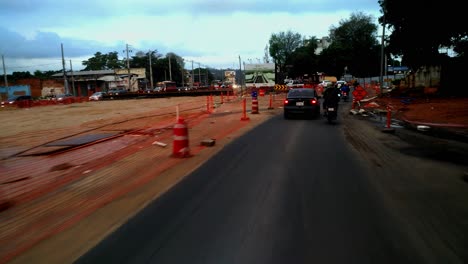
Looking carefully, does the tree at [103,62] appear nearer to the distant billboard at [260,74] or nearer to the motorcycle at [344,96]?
the distant billboard at [260,74]

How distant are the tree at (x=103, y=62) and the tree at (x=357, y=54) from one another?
7287 centimetres

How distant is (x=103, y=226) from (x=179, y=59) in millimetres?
143433

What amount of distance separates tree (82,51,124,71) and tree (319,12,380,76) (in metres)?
72.9

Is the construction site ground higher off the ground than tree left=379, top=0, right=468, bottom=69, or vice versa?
tree left=379, top=0, right=468, bottom=69

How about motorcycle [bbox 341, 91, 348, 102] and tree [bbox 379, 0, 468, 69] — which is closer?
tree [bbox 379, 0, 468, 69]

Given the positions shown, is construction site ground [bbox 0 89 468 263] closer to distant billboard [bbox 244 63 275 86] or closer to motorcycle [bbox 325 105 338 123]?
motorcycle [bbox 325 105 338 123]

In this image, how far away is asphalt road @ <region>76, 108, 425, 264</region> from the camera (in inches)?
175

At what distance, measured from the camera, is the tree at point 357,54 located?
318 feet

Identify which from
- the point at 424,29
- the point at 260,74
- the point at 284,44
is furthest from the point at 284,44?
the point at 424,29

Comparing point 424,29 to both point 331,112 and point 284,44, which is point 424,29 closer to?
point 331,112

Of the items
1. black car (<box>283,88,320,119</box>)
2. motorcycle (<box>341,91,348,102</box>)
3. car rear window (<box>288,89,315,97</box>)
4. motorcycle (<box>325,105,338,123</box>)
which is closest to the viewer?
motorcycle (<box>325,105,338,123</box>)

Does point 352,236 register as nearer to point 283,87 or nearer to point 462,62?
point 462,62

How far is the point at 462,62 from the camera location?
106ft

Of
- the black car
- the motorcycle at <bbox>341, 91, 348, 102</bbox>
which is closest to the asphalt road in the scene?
the black car
